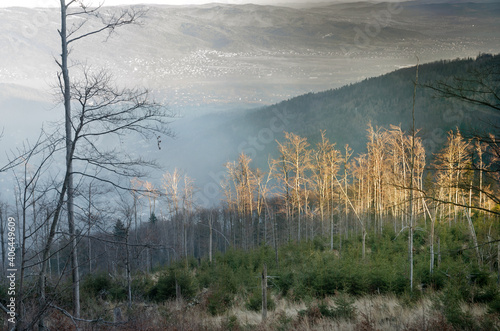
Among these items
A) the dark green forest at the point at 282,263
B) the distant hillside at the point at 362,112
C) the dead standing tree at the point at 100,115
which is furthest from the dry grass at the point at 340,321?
the distant hillside at the point at 362,112

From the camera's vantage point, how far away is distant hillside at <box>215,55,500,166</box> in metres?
73.0

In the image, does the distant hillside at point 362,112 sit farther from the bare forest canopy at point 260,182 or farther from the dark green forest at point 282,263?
the dark green forest at point 282,263

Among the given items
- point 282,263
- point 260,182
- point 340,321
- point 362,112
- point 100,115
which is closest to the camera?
point 100,115

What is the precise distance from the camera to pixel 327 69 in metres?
96.1

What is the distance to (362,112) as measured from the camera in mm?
84125

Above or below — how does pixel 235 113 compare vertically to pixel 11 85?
below

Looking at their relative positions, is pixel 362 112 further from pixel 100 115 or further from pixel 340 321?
pixel 100 115

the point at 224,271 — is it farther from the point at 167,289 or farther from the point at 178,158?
the point at 178,158

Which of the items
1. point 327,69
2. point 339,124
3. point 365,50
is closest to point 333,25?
point 365,50

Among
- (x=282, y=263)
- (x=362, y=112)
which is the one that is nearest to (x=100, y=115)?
(x=282, y=263)

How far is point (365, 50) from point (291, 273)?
104 meters

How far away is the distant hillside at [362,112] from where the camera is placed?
73.0 metres

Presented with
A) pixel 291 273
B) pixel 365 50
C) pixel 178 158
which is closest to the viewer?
pixel 291 273

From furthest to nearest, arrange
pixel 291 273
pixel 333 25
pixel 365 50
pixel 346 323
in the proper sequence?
pixel 333 25 → pixel 365 50 → pixel 291 273 → pixel 346 323
